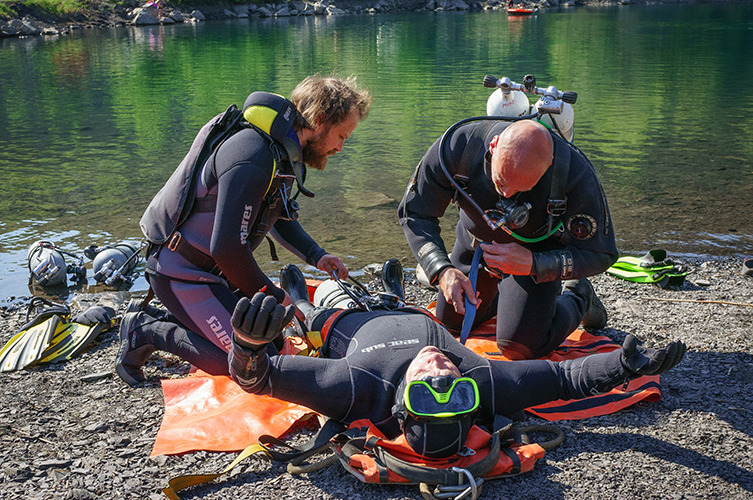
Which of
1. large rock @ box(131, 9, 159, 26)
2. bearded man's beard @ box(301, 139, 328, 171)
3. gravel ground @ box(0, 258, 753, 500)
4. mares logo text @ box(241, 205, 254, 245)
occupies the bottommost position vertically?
gravel ground @ box(0, 258, 753, 500)

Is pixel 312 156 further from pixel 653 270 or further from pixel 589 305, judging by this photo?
pixel 653 270

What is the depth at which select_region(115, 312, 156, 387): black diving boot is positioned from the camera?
3.94 m

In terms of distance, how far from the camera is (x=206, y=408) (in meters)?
3.71

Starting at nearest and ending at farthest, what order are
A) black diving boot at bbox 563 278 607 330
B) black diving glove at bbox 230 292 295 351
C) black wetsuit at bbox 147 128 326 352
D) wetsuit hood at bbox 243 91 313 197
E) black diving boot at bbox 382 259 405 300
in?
black diving glove at bbox 230 292 295 351, black wetsuit at bbox 147 128 326 352, wetsuit hood at bbox 243 91 313 197, black diving boot at bbox 563 278 607 330, black diving boot at bbox 382 259 405 300

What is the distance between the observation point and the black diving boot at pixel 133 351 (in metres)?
3.94

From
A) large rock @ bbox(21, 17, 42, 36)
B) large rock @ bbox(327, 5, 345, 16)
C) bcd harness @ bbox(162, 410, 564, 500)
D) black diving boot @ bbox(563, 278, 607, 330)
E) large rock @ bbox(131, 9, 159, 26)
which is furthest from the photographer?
large rock @ bbox(327, 5, 345, 16)

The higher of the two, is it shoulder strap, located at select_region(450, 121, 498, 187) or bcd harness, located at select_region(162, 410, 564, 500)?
shoulder strap, located at select_region(450, 121, 498, 187)

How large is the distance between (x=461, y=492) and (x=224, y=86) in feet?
60.6

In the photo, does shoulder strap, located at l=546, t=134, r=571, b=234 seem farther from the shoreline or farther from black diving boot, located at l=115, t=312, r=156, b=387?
the shoreline

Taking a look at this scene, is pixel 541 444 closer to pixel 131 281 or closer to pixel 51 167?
pixel 131 281

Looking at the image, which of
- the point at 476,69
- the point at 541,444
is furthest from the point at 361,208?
the point at 476,69

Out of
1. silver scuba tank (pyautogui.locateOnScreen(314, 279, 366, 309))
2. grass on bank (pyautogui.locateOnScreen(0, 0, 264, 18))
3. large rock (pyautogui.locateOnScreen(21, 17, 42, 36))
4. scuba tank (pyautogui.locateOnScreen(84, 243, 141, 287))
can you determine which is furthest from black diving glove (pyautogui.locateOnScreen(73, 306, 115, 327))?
grass on bank (pyautogui.locateOnScreen(0, 0, 264, 18))

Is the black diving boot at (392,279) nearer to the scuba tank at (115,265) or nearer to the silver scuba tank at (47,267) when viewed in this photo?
the scuba tank at (115,265)

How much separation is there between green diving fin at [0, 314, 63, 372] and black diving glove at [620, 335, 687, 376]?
3.48 meters
